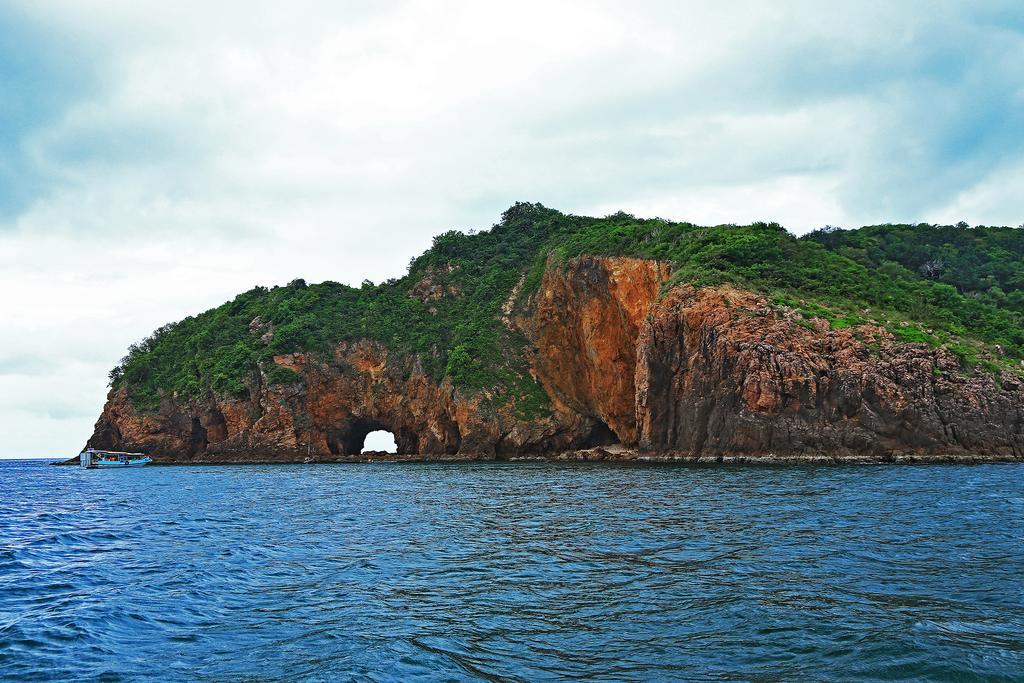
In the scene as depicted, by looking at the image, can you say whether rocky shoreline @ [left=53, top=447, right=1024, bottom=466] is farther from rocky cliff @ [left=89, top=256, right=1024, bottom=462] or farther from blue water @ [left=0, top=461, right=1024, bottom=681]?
blue water @ [left=0, top=461, right=1024, bottom=681]

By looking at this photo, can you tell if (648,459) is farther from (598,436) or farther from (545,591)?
(545,591)

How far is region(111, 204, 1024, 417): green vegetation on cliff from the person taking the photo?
57.5 meters

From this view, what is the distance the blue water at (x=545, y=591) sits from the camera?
9.91 metres

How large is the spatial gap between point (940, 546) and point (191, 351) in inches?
3895

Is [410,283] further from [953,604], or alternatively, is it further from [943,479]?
[953,604]

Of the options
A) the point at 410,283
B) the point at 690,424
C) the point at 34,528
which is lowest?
the point at 34,528

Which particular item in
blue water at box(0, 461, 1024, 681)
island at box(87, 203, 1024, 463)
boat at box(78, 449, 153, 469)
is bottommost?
boat at box(78, 449, 153, 469)

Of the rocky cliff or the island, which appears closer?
the rocky cliff

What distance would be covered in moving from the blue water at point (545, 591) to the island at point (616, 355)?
21183 mm

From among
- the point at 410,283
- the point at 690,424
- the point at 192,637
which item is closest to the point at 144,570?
the point at 192,637

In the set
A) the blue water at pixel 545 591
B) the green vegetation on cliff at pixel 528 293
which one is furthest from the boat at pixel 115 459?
the blue water at pixel 545 591

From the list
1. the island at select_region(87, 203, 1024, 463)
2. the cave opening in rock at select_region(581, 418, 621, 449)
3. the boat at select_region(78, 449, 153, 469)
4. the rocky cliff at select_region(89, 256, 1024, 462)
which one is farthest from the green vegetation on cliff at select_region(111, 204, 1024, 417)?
the boat at select_region(78, 449, 153, 469)

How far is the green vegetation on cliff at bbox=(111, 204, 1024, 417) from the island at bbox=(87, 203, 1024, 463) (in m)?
0.29

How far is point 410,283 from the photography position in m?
105
